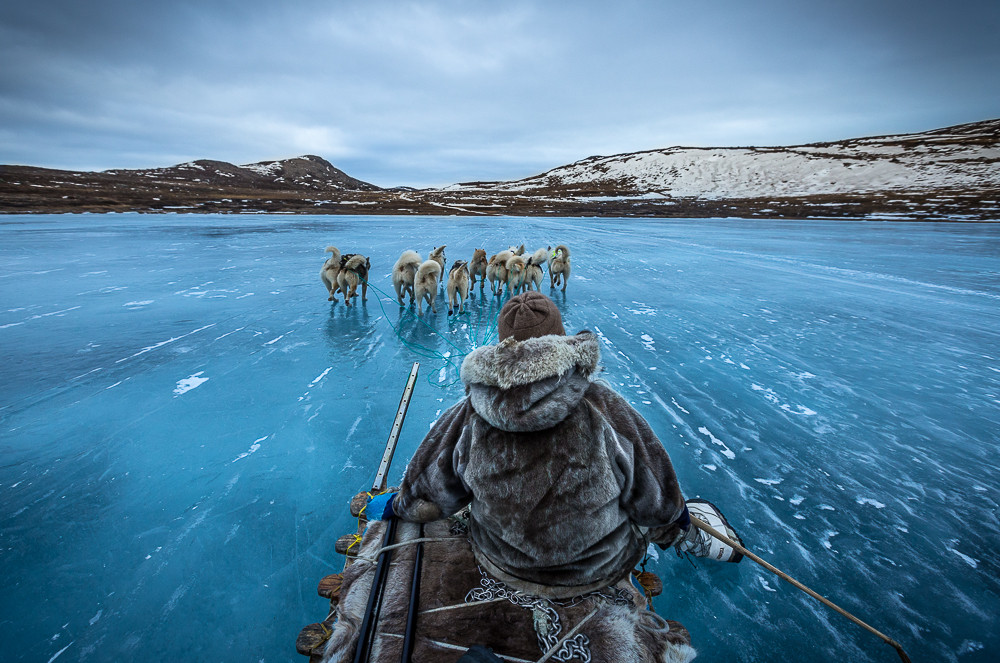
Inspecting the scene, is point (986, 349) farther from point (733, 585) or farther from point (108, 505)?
point (108, 505)

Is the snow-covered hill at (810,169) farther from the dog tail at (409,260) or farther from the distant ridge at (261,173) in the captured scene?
the dog tail at (409,260)

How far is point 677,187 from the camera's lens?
76000 millimetres

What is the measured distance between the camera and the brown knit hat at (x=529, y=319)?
165 centimetres

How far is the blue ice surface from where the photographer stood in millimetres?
2252

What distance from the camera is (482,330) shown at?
6973 mm

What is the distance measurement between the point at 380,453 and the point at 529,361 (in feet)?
8.61

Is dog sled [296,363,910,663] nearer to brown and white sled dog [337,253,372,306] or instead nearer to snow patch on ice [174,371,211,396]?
snow patch on ice [174,371,211,396]

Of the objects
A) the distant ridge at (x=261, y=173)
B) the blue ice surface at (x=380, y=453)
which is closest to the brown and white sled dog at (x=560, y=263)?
the blue ice surface at (x=380, y=453)

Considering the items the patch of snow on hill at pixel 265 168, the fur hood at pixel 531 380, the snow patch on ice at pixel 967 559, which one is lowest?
the snow patch on ice at pixel 967 559

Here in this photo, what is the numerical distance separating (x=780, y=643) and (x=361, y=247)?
55.7ft

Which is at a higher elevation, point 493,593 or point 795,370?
point 493,593

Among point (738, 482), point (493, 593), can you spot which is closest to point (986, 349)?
point (738, 482)

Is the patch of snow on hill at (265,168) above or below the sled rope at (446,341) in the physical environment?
above

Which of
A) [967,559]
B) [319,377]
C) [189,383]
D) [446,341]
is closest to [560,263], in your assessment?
[446,341]
